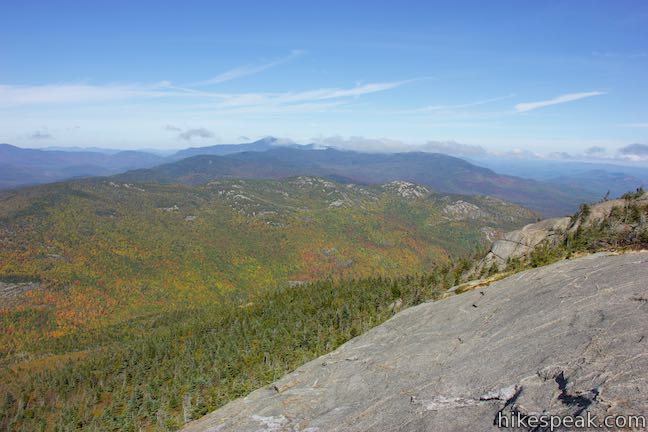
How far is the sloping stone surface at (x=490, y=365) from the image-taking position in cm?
2100

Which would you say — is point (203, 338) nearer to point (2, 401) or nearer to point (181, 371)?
point (181, 371)

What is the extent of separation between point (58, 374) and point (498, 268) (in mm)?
166883

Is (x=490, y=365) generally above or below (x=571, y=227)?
below

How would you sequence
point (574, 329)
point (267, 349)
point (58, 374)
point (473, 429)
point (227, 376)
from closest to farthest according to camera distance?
1. point (473, 429)
2. point (574, 329)
3. point (227, 376)
4. point (267, 349)
5. point (58, 374)

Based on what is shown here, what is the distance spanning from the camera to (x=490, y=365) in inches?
1109

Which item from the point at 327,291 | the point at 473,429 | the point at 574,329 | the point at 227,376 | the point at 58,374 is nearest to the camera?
the point at 473,429

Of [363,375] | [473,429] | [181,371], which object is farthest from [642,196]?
[181,371]

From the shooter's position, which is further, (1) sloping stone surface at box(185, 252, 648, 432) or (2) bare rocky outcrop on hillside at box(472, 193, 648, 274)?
(2) bare rocky outcrop on hillside at box(472, 193, 648, 274)

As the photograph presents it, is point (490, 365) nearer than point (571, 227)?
Yes

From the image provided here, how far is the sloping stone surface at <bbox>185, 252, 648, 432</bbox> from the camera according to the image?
827 inches

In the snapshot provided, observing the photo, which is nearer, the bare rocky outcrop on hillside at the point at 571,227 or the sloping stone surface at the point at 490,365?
the sloping stone surface at the point at 490,365

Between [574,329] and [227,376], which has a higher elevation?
[574,329]

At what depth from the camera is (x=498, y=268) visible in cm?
9856

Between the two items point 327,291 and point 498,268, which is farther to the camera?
point 327,291
